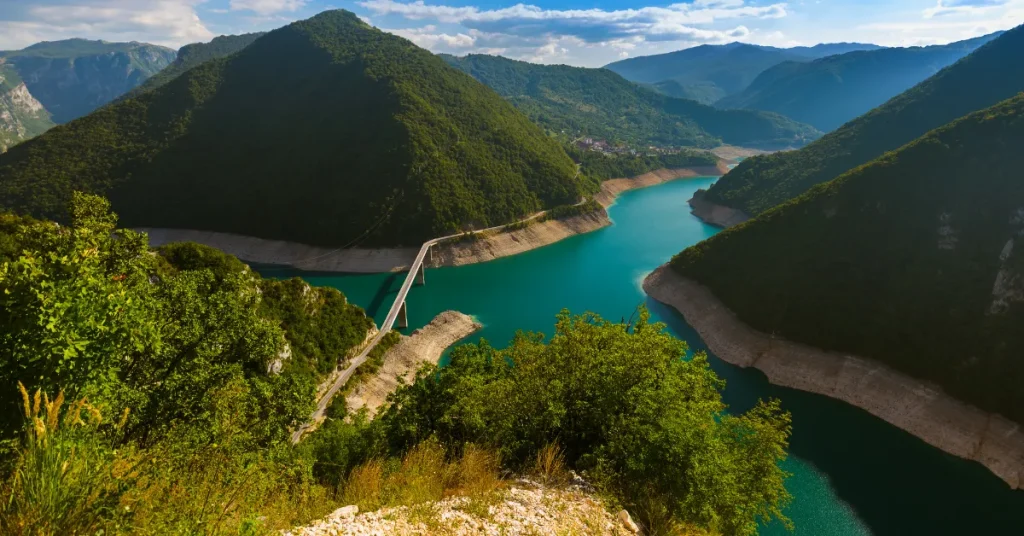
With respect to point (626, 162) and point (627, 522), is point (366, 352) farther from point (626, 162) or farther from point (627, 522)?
point (626, 162)

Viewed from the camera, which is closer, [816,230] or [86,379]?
[86,379]

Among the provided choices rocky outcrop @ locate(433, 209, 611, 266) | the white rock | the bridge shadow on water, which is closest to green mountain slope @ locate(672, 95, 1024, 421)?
the bridge shadow on water

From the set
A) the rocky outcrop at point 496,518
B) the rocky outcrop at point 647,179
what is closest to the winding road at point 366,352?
the rocky outcrop at point 496,518

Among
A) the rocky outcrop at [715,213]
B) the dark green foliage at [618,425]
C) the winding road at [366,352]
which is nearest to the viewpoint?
the dark green foliage at [618,425]

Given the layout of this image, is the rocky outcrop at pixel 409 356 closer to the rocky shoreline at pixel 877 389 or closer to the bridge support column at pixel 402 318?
the bridge support column at pixel 402 318

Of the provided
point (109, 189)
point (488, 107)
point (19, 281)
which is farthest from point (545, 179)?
point (19, 281)

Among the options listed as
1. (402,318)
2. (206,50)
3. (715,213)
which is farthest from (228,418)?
(206,50)

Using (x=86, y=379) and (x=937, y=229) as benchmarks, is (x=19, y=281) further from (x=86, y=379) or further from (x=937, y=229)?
(x=937, y=229)
